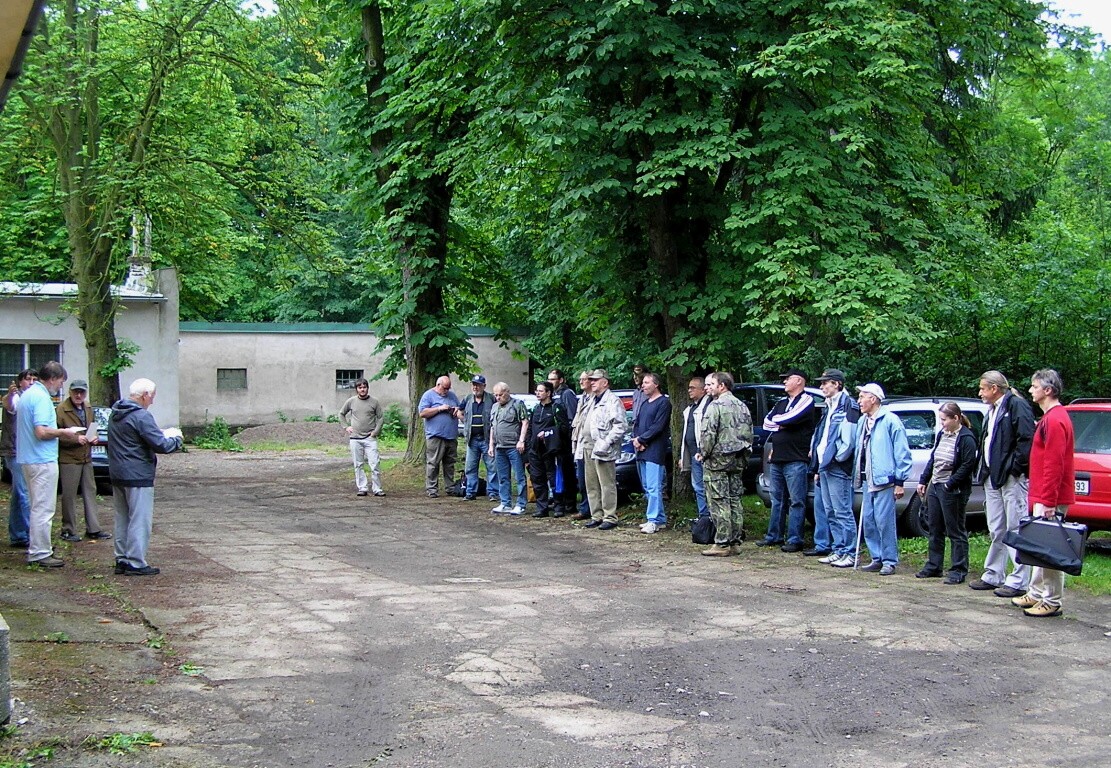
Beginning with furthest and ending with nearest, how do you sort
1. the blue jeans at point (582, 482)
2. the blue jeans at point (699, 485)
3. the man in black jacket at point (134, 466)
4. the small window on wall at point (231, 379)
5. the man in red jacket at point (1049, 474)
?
the small window on wall at point (231, 379)
the blue jeans at point (582, 482)
the blue jeans at point (699, 485)
the man in black jacket at point (134, 466)
the man in red jacket at point (1049, 474)

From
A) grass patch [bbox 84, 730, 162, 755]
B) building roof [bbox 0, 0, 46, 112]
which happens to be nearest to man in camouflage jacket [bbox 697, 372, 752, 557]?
grass patch [bbox 84, 730, 162, 755]

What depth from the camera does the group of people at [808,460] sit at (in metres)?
9.32

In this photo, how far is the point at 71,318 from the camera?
91.8 ft

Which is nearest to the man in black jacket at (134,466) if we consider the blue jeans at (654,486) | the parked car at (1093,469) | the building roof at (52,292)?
the blue jeans at (654,486)

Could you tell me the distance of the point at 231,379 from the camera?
113 ft

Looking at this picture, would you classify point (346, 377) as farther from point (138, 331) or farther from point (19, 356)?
point (19, 356)

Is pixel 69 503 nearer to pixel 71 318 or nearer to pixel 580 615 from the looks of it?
pixel 580 615

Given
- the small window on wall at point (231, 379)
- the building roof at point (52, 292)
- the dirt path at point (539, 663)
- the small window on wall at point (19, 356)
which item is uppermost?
the building roof at point (52, 292)

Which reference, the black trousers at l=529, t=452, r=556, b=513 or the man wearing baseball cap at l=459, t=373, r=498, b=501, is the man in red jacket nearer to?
the black trousers at l=529, t=452, r=556, b=513

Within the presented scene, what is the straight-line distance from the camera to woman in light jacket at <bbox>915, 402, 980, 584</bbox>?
10086 mm

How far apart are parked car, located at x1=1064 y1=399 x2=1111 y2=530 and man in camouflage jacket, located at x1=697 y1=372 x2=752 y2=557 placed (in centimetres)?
351

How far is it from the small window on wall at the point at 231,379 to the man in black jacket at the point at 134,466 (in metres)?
24.8

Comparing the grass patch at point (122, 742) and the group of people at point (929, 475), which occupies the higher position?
the group of people at point (929, 475)

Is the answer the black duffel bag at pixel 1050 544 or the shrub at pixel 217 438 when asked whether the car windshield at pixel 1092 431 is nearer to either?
the black duffel bag at pixel 1050 544
